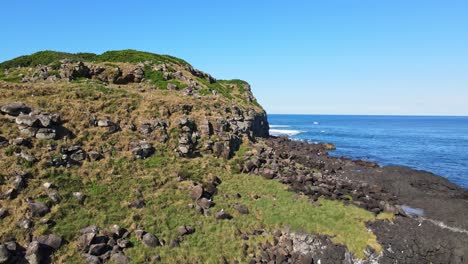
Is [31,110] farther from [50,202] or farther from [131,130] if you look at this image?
[50,202]

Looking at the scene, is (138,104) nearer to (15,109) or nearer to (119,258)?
(15,109)

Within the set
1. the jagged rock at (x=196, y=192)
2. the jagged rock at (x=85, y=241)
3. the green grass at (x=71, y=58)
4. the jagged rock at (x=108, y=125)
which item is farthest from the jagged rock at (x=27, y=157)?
the green grass at (x=71, y=58)

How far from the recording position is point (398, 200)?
37.2m

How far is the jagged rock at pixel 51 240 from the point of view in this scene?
20.5 metres

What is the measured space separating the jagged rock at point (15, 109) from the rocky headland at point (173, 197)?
0.11 meters

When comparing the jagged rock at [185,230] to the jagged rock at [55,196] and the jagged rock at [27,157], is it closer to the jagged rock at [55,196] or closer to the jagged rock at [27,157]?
the jagged rock at [55,196]

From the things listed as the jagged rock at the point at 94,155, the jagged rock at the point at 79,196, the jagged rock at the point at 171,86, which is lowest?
the jagged rock at the point at 79,196

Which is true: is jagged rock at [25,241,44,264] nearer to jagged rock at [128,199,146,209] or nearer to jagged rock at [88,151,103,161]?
jagged rock at [128,199,146,209]

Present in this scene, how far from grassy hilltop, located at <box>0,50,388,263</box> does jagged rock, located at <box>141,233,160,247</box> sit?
14 centimetres

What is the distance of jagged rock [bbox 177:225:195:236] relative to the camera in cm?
2380

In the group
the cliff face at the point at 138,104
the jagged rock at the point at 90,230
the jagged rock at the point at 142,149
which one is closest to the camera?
the jagged rock at the point at 90,230

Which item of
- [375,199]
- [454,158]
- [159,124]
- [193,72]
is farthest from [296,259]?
[454,158]

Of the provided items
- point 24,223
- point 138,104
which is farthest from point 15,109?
point 24,223

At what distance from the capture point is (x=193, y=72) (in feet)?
264
